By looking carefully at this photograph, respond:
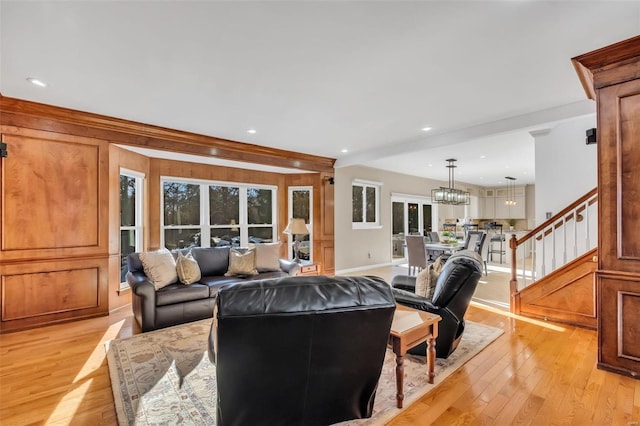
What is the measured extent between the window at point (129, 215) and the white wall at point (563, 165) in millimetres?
6159

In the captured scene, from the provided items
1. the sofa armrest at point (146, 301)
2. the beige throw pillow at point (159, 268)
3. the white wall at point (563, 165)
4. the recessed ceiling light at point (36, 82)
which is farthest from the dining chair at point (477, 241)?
the recessed ceiling light at point (36, 82)

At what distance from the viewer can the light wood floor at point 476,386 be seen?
197cm

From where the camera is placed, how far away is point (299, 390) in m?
1.64

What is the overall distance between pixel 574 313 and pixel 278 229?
5.10 metres

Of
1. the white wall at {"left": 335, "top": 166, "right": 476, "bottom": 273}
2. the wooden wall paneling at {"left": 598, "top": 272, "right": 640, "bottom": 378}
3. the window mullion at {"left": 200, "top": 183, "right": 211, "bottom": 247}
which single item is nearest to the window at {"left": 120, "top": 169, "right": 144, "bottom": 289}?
the window mullion at {"left": 200, "top": 183, "right": 211, "bottom": 247}

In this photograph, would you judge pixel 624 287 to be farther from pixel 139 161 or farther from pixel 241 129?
pixel 139 161

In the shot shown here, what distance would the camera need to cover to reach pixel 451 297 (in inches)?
99.9

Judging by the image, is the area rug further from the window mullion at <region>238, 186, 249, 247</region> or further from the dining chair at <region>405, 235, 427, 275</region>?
the window mullion at <region>238, 186, 249, 247</region>

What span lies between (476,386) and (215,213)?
5.10 m

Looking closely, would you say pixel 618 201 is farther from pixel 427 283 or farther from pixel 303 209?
pixel 303 209

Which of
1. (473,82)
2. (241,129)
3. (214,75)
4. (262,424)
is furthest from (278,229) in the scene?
(262,424)

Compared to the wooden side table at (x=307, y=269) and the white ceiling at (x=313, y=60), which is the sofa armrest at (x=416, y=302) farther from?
the wooden side table at (x=307, y=269)

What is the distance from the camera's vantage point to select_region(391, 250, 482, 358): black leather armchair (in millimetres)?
2518

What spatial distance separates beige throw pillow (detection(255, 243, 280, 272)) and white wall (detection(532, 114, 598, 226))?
13.0 feet
